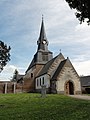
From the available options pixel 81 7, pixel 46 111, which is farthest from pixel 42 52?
pixel 46 111

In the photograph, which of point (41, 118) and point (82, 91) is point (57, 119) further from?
point (82, 91)

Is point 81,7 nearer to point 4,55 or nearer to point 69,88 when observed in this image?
point 69,88

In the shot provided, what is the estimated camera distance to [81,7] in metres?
15.2

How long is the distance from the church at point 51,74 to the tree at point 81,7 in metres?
22.9

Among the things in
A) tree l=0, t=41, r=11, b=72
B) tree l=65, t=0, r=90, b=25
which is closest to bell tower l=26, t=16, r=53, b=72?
tree l=0, t=41, r=11, b=72

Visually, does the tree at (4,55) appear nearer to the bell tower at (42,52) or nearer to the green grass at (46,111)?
the bell tower at (42,52)

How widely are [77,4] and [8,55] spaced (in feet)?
147

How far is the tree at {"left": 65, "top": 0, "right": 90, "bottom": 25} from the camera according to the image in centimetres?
1460

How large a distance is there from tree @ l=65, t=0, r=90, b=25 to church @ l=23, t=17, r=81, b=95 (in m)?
22.9

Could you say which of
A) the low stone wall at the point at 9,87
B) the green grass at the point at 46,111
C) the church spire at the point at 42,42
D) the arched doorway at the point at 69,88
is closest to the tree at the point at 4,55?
the low stone wall at the point at 9,87

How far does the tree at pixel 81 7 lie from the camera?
1460cm

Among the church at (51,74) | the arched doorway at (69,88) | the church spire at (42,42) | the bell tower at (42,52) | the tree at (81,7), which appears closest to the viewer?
the tree at (81,7)

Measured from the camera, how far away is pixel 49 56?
63812 mm

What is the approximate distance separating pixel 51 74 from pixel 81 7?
122ft
